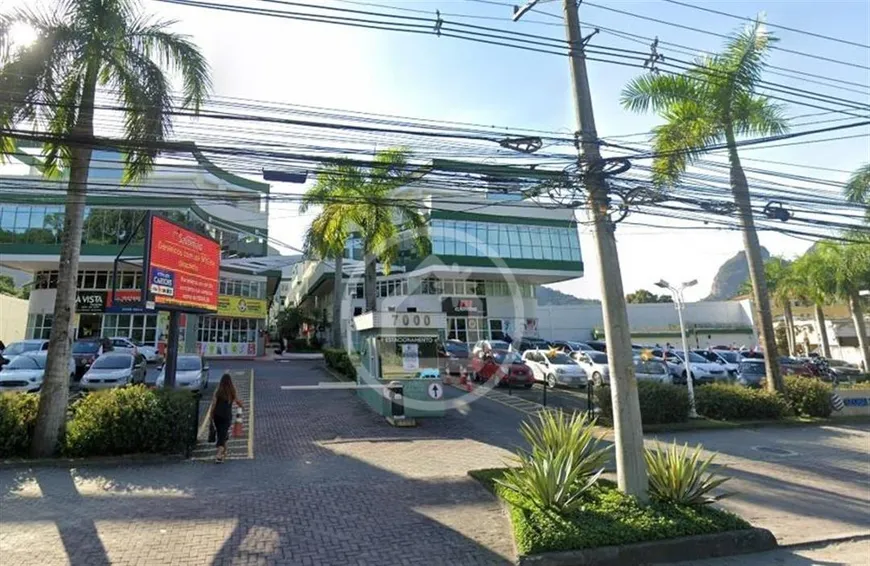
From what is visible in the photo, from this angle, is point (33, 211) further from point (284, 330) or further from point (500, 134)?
point (500, 134)

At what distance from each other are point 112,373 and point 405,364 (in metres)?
10.3

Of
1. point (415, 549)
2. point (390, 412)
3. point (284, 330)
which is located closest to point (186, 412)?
point (390, 412)

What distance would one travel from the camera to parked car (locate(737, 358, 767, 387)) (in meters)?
21.1

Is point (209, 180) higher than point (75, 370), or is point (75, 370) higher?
point (209, 180)

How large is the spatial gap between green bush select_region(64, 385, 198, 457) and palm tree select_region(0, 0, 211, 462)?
21.9 inches

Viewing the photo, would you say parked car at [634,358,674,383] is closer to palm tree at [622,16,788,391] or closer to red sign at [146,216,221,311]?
palm tree at [622,16,788,391]

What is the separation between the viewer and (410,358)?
1473 centimetres

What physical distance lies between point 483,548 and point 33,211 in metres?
38.9

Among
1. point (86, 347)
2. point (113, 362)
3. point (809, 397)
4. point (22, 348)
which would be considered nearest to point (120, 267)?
point (86, 347)

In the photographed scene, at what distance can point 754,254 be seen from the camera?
54.5 ft

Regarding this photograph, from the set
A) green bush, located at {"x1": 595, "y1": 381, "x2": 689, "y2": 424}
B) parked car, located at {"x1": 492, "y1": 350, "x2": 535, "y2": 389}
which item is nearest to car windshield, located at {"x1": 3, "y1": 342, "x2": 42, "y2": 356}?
parked car, located at {"x1": 492, "y1": 350, "x2": 535, "y2": 389}

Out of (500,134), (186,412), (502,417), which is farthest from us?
(502,417)

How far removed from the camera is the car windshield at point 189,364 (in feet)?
57.8

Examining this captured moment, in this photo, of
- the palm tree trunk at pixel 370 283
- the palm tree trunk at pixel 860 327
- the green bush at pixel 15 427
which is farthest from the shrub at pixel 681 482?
the palm tree trunk at pixel 860 327
